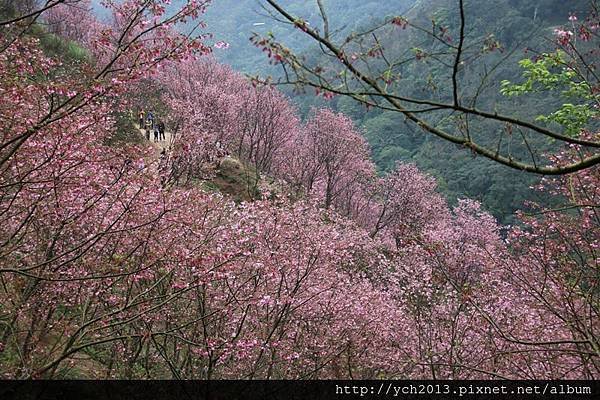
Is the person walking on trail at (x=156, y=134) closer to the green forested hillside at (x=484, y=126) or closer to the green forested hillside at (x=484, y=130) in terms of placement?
the green forested hillside at (x=484, y=126)

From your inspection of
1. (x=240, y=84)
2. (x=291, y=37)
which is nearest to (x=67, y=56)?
(x=240, y=84)

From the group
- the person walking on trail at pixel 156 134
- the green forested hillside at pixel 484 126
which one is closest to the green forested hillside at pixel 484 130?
the green forested hillside at pixel 484 126

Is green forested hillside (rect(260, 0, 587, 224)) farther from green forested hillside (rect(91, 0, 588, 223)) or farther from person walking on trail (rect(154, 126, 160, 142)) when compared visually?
person walking on trail (rect(154, 126, 160, 142))

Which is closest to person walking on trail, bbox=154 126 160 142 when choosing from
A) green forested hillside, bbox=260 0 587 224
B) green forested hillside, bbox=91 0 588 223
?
green forested hillside, bbox=91 0 588 223

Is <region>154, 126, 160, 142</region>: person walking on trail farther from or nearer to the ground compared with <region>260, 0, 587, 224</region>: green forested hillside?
nearer to the ground

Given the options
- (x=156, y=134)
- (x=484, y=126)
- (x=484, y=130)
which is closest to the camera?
(x=156, y=134)

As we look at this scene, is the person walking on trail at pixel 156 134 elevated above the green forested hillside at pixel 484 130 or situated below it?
below

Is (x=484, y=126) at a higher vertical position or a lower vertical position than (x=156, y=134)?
higher

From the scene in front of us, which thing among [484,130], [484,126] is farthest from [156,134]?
[484,130]

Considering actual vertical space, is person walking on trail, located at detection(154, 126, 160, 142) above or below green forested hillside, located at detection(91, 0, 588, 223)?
below

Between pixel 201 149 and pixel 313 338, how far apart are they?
16155mm

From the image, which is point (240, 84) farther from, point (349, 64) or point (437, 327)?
point (349, 64)

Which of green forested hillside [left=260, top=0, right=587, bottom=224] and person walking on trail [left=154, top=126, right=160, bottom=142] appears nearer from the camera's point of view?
person walking on trail [left=154, top=126, right=160, bottom=142]

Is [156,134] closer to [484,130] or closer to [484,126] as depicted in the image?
[484,126]
